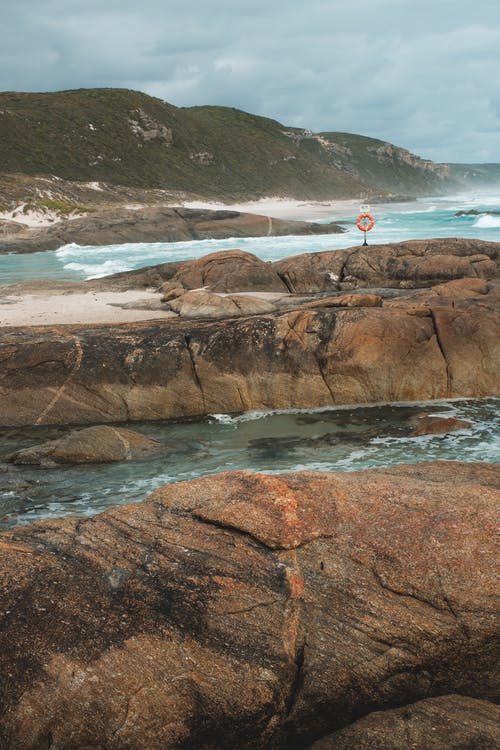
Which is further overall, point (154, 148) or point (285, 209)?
point (154, 148)

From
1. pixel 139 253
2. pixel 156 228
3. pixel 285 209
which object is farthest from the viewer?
pixel 285 209

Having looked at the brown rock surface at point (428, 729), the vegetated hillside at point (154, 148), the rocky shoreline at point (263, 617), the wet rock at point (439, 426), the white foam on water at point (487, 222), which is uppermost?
the vegetated hillside at point (154, 148)

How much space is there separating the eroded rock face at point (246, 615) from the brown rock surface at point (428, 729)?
0.15 feet

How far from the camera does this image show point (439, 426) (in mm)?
9656

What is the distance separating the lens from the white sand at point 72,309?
13.9 m

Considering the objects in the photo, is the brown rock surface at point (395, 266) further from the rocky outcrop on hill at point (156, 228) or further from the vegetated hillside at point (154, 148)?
the vegetated hillside at point (154, 148)

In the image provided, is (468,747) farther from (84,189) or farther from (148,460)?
(84,189)

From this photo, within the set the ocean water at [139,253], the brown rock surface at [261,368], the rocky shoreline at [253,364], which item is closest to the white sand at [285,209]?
the ocean water at [139,253]

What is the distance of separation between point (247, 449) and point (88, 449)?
2036 mm

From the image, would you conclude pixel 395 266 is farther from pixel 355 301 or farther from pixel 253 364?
pixel 253 364

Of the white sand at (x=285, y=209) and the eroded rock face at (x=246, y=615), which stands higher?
the white sand at (x=285, y=209)

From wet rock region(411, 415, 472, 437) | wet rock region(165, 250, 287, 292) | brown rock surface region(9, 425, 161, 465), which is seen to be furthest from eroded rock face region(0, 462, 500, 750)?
wet rock region(165, 250, 287, 292)

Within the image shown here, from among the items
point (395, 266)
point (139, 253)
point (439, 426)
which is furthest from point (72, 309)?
point (139, 253)

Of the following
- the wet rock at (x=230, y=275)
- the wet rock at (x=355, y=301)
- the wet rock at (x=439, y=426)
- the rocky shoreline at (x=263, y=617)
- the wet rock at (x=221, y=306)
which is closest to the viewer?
the rocky shoreline at (x=263, y=617)
